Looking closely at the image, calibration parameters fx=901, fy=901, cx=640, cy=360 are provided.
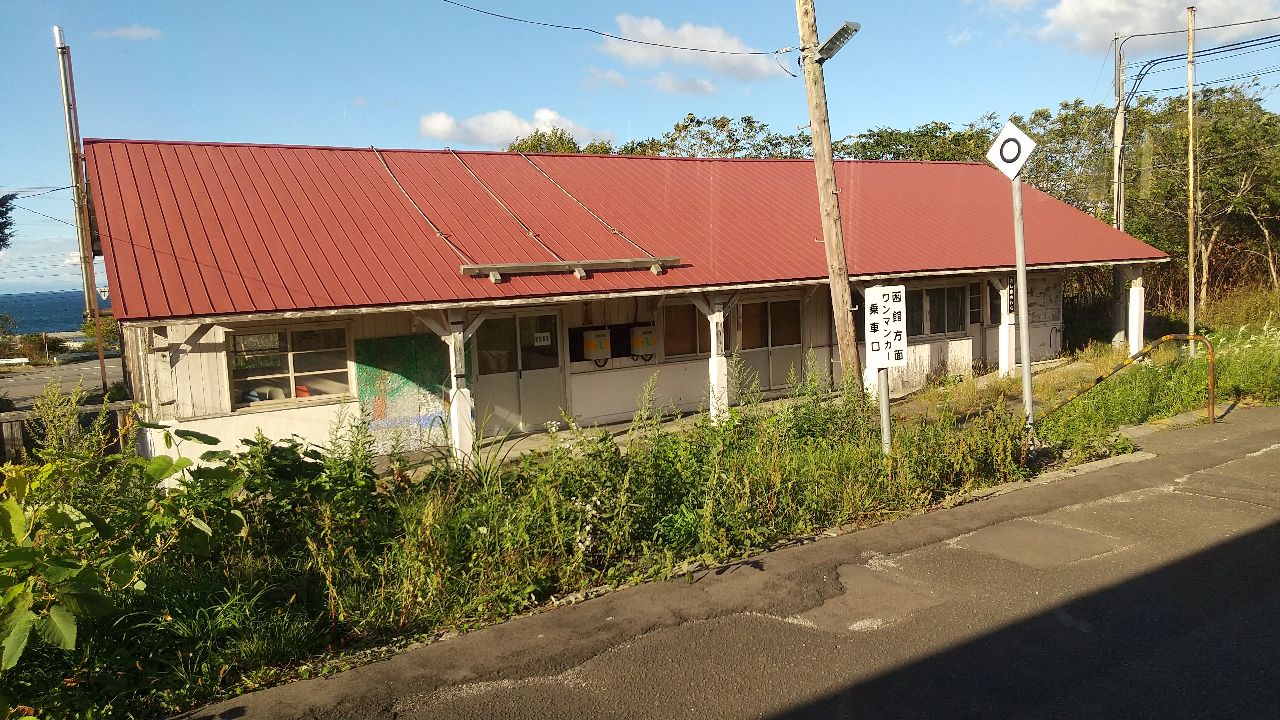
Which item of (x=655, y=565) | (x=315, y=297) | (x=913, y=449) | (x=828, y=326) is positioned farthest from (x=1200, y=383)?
(x=315, y=297)

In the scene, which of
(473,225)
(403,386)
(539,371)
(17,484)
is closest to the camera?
(17,484)

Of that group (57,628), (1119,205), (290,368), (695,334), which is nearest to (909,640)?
(57,628)

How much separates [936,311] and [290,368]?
12546 mm

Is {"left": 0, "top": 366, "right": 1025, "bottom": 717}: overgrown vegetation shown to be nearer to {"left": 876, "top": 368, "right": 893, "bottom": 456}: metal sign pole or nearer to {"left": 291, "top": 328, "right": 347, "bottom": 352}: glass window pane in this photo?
{"left": 876, "top": 368, "right": 893, "bottom": 456}: metal sign pole

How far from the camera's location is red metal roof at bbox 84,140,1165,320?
1109cm

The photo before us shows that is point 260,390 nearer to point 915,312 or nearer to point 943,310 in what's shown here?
point 915,312

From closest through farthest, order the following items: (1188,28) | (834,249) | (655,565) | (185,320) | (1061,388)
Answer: (655,565), (185,320), (834,249), (1061,388), (1188,28)

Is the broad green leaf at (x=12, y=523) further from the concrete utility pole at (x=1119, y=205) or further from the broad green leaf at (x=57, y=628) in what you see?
the concrete utility pole at (x=1119, y=205)

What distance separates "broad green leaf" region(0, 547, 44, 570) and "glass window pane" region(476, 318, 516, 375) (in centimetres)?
913

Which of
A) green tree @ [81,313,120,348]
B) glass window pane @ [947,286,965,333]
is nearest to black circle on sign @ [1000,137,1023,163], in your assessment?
glass window pane @ [947,286,965,333]

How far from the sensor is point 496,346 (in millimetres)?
13555

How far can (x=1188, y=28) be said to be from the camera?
72.9ft

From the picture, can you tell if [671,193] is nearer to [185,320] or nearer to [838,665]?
[185,320]

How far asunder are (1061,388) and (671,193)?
25.5ft
